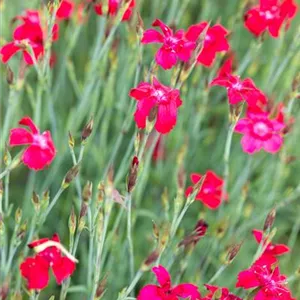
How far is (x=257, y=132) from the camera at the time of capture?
1.87 m

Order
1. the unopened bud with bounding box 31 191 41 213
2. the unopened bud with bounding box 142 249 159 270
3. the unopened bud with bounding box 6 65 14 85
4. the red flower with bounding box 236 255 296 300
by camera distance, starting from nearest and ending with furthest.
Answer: the unopened bud with bounding box 142 249 159 270
the red flower with bounding box 236 255 296 300
the unopened bud with bounding box 31 191 41 213
the unopened bud with bounding box 6 65 14 85

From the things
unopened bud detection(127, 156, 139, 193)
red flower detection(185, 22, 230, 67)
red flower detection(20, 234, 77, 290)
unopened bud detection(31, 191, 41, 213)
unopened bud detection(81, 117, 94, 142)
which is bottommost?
red flower detection(20, 234, 77, 290)

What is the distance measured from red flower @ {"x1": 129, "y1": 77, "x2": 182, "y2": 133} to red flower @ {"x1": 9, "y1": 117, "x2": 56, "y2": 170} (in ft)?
0.99

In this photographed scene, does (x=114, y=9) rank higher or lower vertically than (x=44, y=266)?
higher

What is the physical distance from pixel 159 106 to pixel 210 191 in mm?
582

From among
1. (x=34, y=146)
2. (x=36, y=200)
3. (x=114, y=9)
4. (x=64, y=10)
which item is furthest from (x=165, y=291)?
(x=64, y=10)

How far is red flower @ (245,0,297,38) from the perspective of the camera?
1.95 m

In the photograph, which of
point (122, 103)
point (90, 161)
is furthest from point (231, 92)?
point (90, 161)

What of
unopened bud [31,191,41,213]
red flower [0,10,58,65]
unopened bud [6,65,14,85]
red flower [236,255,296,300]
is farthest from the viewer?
red flower [0,10,58,65]

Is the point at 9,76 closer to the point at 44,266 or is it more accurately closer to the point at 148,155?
the point at 148,155

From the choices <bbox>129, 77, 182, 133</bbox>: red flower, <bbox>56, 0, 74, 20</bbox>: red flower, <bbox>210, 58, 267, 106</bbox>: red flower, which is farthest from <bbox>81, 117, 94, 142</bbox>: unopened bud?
<bbox>56, 0, 74, 20</bbox>: red flower

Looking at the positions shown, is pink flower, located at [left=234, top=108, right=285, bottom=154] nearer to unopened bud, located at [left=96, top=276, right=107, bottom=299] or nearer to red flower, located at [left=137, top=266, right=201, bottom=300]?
red flower, located at [left=137, top=266, right=201, bottom=300]

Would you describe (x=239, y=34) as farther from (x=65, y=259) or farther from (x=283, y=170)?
(x=65, y=259)

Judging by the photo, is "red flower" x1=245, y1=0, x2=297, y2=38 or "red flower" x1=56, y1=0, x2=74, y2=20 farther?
"red flower" x1=56, y1=0, x2=74, y2=20
